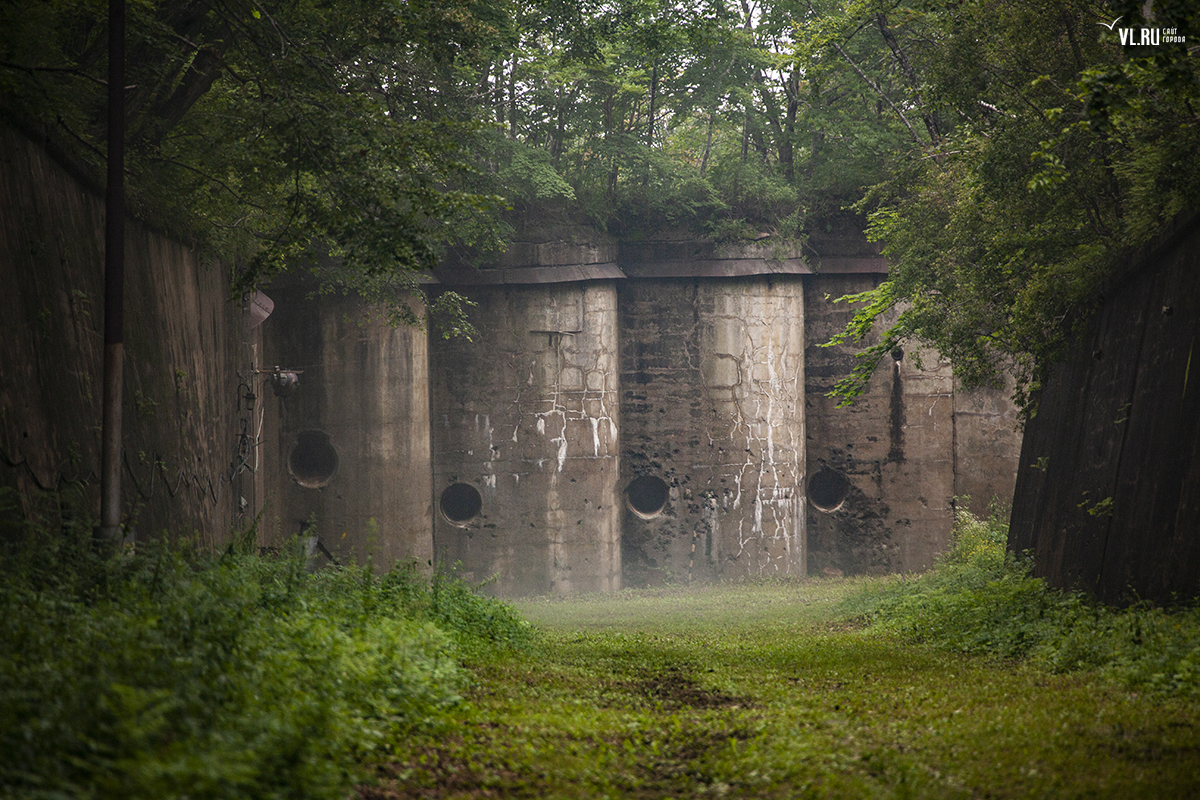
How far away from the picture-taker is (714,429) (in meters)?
18.7

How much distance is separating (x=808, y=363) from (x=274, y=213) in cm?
1135

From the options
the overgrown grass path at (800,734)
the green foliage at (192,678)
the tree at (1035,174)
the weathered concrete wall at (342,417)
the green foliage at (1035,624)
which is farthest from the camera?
the weathered concrete wall at (342,417)

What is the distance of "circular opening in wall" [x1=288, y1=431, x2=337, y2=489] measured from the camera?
17.2 metres

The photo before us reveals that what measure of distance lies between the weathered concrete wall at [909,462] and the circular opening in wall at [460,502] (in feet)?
22.2

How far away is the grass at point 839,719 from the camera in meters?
4.13

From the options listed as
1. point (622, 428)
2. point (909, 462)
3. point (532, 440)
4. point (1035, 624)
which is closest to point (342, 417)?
point (532, 440)

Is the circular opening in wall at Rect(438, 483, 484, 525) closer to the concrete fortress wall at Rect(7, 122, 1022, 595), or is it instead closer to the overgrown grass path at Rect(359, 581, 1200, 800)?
the concrete fortress wall at Rect(7, 122, 1022, 595)

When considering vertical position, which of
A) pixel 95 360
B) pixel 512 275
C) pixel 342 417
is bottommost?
pixel 342 417

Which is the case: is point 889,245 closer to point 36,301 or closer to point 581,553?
point 581,553

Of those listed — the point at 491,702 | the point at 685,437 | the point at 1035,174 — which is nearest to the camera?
the point at 491,702

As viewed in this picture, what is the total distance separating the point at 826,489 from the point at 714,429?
2776mm

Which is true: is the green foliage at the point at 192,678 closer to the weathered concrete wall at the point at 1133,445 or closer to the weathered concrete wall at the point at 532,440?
the weathered concrete wall at the point at 1133,445

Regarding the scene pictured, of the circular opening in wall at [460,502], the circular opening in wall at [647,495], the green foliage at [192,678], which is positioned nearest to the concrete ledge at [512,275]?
the circular opening in wall at [460,502]

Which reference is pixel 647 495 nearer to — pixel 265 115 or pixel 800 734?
pixel 265 115
